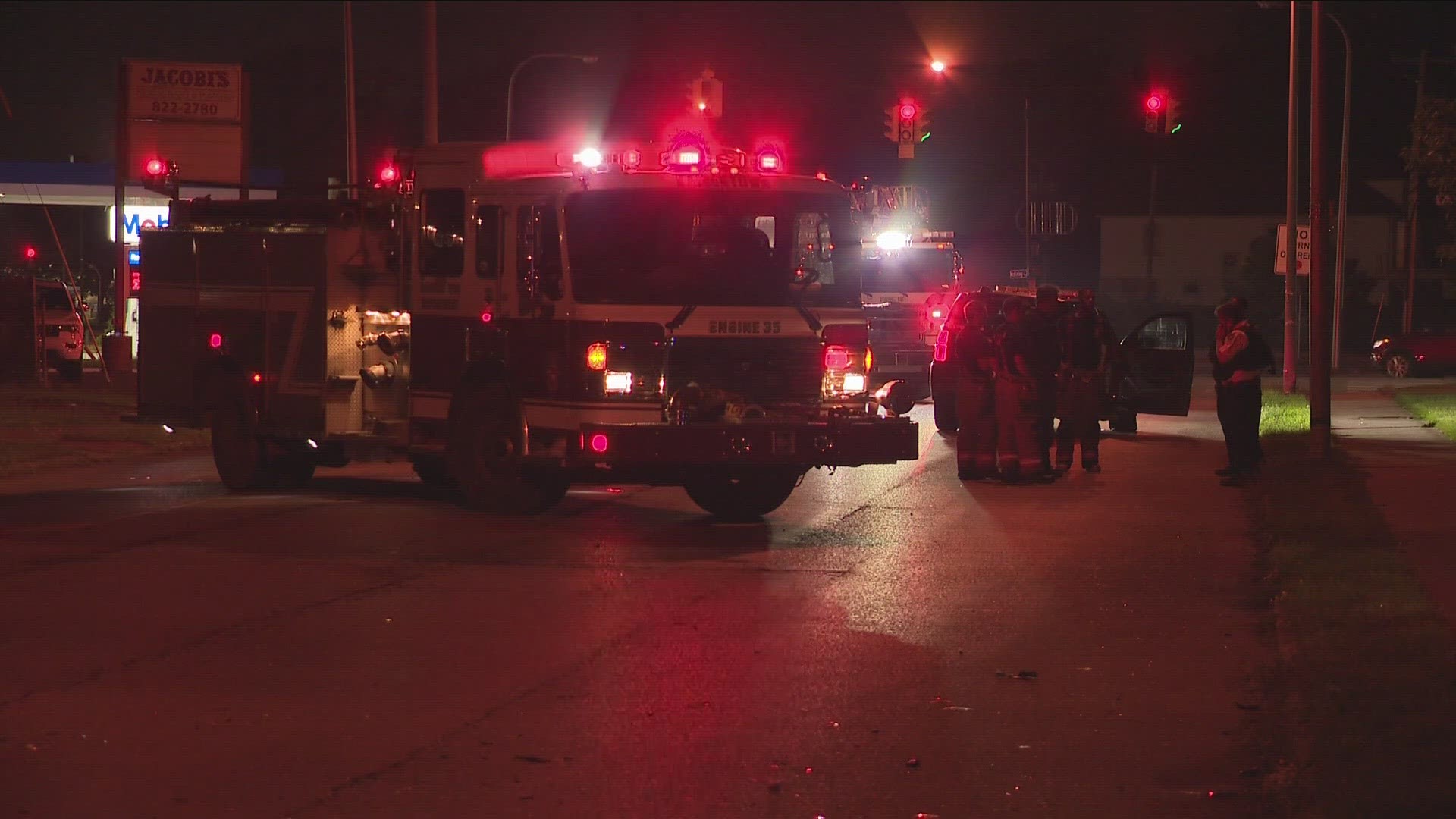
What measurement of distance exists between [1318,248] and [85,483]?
12.3 metres


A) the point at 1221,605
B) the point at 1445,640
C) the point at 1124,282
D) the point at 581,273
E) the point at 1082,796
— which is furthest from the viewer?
the point at 1124,282

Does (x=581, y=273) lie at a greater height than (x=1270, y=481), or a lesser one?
greater

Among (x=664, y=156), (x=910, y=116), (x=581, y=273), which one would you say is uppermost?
(x=910, y=116)

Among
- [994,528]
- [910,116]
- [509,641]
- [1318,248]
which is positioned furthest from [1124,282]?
[509,641]

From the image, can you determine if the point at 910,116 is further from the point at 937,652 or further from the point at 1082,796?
the point at 1082,796

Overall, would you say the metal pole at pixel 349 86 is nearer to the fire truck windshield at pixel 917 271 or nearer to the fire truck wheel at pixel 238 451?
the fire truck windshield at pixel 917 271

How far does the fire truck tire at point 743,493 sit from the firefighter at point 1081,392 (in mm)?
4524

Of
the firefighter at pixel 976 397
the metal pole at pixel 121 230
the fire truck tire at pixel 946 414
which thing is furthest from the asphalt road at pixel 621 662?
the metal pole at pixel 121 230

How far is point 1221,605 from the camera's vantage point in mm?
10312

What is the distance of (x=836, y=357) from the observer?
509 inches

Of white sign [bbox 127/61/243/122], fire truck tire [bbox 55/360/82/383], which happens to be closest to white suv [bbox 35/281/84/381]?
fire truck tire [bbox 55/360/82/383]

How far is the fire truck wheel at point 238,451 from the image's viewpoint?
15281 millimetres

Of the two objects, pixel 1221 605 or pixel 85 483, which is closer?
pixel 1221 605

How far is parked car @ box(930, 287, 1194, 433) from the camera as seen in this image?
21859 mm
